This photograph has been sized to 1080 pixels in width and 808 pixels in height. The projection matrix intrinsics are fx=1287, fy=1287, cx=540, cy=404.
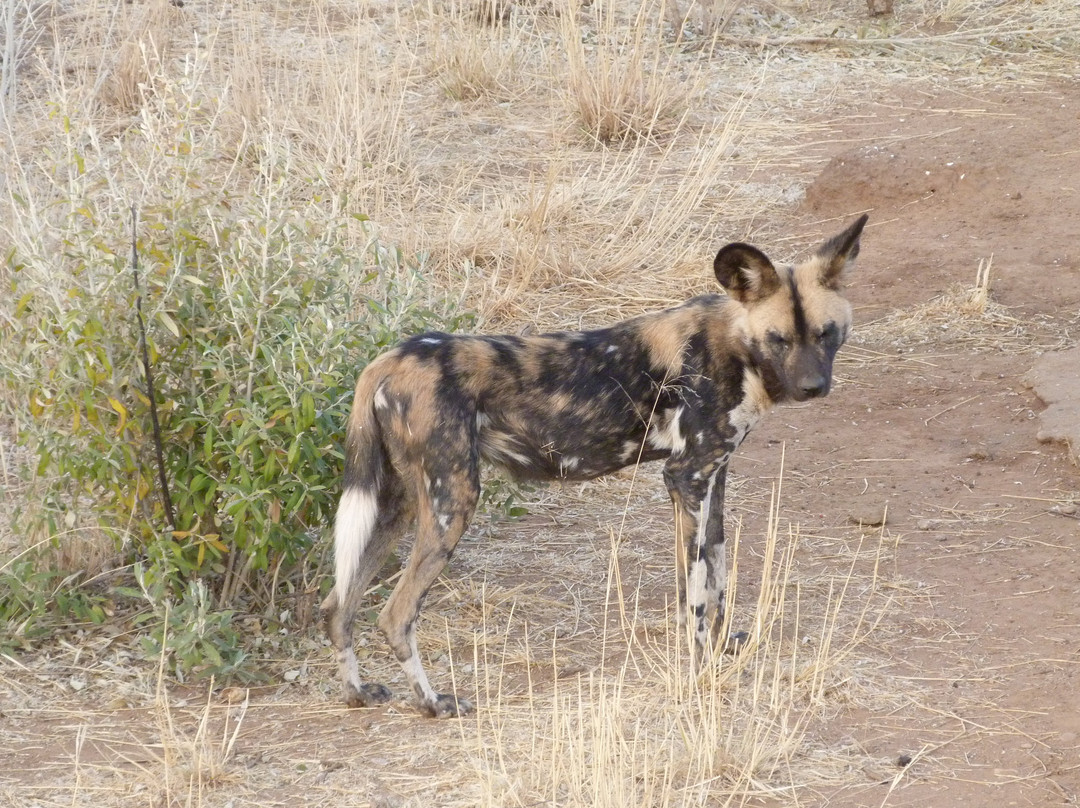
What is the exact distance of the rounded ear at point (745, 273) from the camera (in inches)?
131

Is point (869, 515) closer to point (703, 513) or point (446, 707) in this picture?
point (703, 513)

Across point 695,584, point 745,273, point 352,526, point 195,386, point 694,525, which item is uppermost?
point 745,273

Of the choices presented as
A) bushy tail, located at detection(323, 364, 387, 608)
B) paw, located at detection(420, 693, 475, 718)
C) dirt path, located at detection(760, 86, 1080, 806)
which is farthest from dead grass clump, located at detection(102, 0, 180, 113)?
paw, located at detection(420, 693, 475, 718)

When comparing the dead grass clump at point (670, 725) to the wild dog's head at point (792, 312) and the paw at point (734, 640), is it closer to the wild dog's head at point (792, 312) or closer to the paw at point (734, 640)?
the paw at point (734, 640)

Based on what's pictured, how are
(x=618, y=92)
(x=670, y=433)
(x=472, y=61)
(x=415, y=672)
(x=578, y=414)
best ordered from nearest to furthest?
1. (x=415, y=672)
2. (x=578, y=414)
3. (x=670, y=433)
4. (x=618, y=92)
5. (x=472, y=61)

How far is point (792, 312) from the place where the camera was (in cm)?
340

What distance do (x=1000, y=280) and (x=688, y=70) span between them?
2877 mm

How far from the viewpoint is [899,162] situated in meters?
6.76

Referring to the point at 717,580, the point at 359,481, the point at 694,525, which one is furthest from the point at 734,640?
the point at 359,481

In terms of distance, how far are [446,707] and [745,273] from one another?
1369mm

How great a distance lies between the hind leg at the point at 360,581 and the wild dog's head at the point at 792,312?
3.36ft

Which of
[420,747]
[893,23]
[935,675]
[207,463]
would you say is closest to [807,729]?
[935,675]

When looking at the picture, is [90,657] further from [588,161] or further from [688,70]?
[688,70]

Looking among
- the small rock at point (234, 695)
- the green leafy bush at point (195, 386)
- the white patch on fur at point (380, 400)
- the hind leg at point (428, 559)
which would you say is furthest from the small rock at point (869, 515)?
the small rock at point (234, 695)
